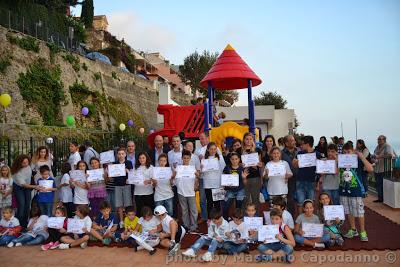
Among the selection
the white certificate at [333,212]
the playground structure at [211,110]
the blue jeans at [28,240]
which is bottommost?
the blue jeans at [28,240]

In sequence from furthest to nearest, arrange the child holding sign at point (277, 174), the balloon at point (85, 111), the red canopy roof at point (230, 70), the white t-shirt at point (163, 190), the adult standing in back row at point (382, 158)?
the balloon at point (85, 111) < the adult standing in back row at point (382, 158) < the red canopy roof at point (230, 70) < the white t-shirt at point (163, 190) < the child holding sign at point (277, 174)

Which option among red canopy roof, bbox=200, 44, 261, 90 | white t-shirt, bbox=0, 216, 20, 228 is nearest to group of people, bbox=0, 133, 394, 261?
white t-shirt, bbox=0, 216, 20, 228

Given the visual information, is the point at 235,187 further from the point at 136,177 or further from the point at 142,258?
the point at 142,258

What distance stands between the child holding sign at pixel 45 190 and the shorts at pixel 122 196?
143cm

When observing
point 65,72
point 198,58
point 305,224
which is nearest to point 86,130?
point 65,72

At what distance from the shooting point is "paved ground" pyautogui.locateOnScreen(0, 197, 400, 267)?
578 centimetres

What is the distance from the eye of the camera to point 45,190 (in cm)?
795

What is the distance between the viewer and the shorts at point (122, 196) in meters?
7.84

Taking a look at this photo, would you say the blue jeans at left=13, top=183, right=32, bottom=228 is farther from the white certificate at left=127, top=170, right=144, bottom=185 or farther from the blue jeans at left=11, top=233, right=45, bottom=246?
the white certificate at left=127, top=170, right=144, bottom=185

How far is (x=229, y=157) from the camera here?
762cm

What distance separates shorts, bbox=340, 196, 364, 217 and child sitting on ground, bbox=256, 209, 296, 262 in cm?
Result: 155

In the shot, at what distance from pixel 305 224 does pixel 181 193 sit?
2504 millimetres

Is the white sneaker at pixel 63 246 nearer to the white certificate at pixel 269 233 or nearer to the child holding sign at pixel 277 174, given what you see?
the white certificate at pixel 269 233

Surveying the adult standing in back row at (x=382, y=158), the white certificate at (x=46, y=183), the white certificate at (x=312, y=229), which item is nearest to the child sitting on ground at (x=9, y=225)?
the white certificate at (x=46, y=183)
